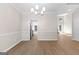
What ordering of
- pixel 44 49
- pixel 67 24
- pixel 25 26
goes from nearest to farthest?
pixel 44 49, pixel 25 26, pixel 67 24

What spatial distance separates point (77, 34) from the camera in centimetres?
651

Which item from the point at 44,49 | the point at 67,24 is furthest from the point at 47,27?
the point at 67,24

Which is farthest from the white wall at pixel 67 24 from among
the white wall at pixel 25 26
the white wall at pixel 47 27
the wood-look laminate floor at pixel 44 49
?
the wood-look laminate floor at pixel 44 49

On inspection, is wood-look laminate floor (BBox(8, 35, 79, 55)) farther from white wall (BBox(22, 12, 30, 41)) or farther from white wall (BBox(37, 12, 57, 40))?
white wall (BBox(37, 12, 57, 40))

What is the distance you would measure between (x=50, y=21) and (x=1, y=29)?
456 centimetres

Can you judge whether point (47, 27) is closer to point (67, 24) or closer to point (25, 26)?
point (25, 26)

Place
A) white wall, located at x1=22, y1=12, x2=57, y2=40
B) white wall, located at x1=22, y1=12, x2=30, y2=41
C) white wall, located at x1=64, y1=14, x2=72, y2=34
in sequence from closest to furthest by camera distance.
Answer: white wall, located at x1=22, y1=12, x2=30, y2=41
white wall, located at x1=22, y1=12, x2=57, y2=40
white wall, located at x1=64, y1=14, x2=72, y2=34

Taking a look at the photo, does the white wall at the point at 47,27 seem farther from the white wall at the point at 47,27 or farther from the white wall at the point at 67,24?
the white wall at the point at 67,24

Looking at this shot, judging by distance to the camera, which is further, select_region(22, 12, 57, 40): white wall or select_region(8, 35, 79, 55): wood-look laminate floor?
select_region(22, 12, 57, 40): white wall

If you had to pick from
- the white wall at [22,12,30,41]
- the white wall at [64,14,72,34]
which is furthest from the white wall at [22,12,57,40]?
the white wall at [64,14,72,34]
